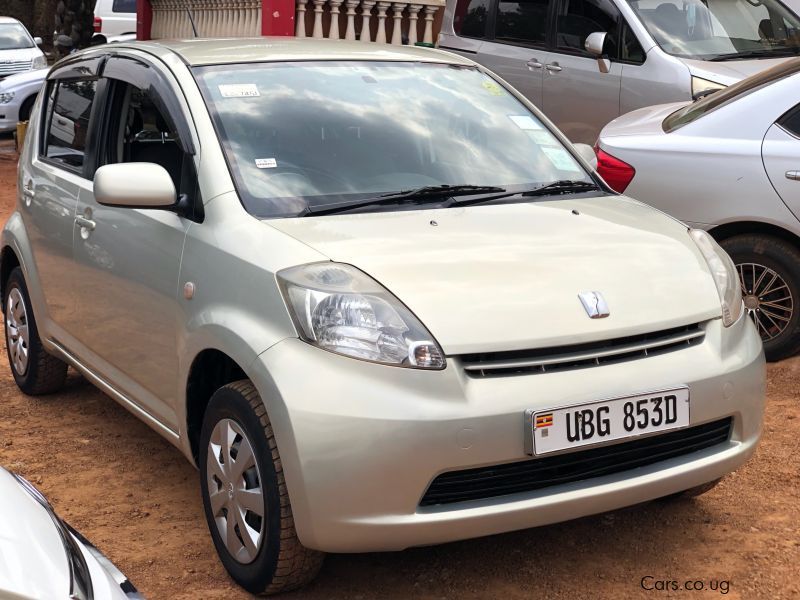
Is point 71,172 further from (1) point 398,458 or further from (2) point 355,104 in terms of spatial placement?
(1) point 398,458

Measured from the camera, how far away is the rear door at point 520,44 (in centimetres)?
915

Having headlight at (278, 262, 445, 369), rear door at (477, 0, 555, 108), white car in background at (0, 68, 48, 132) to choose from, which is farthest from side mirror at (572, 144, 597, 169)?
white car in background at (0, 68, 48, 132)

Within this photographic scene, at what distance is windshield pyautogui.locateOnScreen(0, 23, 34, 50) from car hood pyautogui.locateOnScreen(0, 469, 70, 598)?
58.2ft

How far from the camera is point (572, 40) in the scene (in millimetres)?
8930

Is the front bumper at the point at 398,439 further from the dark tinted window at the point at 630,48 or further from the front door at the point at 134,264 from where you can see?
the dark tinted window at the point at 630,48

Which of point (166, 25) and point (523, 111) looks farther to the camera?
point (166, 25)

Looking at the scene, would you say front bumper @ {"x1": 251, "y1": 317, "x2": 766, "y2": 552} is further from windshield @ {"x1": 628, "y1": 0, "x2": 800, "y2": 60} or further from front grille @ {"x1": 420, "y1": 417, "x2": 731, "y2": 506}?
windshield @ {"x1": 628, "y1": 0, "x2": 800, "y2": 60}

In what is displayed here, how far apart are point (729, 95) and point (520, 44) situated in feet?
11.8

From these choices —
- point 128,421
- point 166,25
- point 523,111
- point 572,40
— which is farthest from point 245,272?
point 166,25

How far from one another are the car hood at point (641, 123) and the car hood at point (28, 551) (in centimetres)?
431

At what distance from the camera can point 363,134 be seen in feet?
13.3

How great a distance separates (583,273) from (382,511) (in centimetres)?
93

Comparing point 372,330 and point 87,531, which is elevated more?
point 372,330

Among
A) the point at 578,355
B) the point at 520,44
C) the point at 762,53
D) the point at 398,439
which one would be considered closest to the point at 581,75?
the point at 520,44
